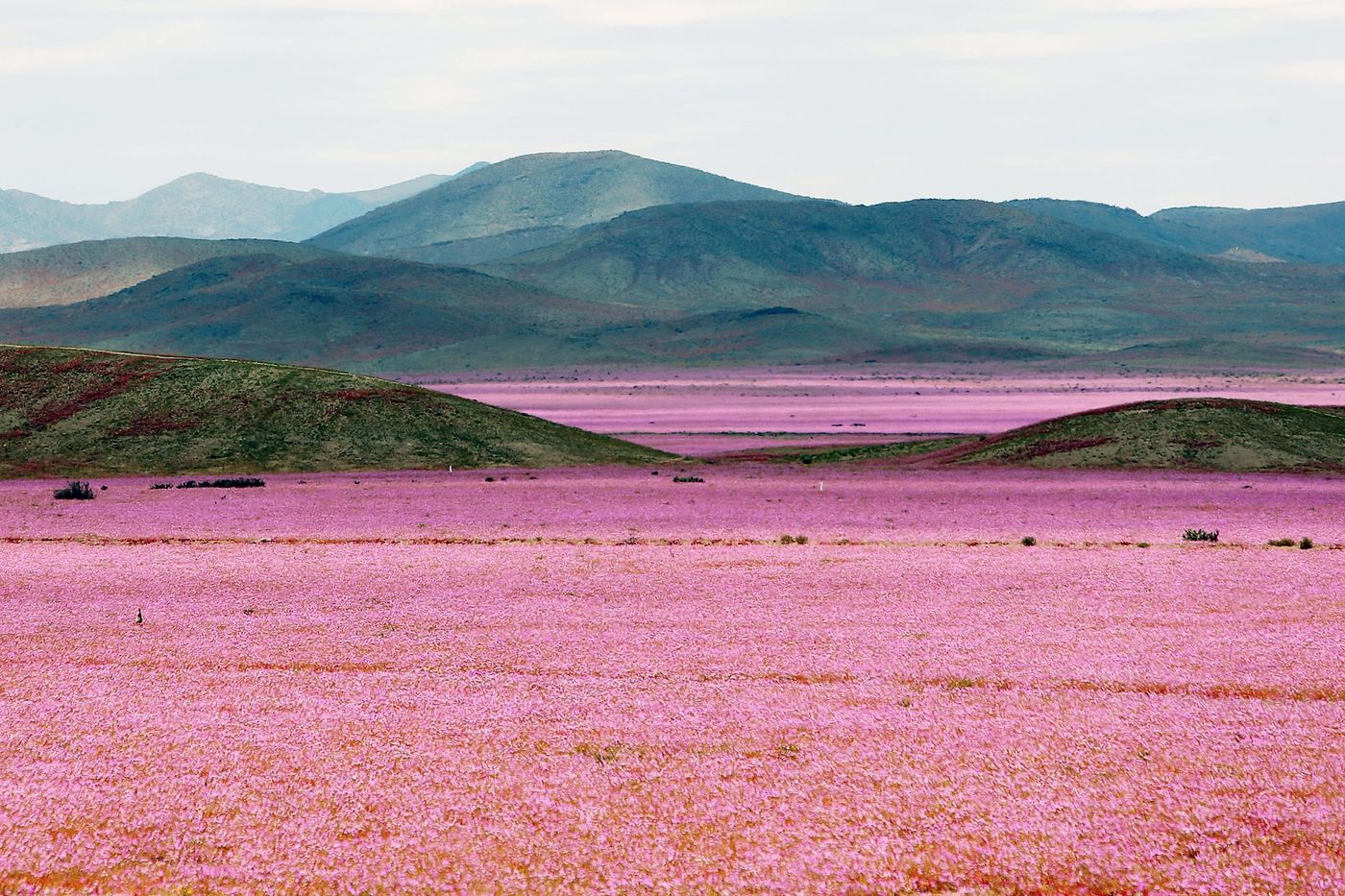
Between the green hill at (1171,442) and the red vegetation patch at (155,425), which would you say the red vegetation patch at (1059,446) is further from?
the red vegetation patch at (155,425)

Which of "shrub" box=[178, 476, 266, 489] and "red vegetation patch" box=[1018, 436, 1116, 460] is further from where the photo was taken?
"red vegetation patch" box=[1018, 436, 1116, 460]

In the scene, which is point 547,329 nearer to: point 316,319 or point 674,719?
point 316,319

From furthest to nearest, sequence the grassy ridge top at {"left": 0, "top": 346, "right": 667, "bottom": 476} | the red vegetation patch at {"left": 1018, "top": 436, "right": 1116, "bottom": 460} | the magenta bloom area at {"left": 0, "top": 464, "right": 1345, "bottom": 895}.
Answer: the grassy ridge top at {"left": 0, "top": 346, "right": 667, "bottom": 476} → the red vegetation patch at {"left": 1018, "top": 436, "right": 1116, "bottom": 460} → the magenta bloom area at {"left": 0, "top": 464, "right": 1345, "bottom": 895}

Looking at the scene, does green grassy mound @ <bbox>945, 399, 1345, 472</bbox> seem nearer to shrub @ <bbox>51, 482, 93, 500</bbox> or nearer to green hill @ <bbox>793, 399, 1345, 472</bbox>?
green hill @ <bbox>793, 399, 1345, 472</bbox>

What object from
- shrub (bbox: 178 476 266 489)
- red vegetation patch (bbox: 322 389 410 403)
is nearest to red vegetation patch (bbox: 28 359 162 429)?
red vegetation patch (bbox: 322 389 410 403)

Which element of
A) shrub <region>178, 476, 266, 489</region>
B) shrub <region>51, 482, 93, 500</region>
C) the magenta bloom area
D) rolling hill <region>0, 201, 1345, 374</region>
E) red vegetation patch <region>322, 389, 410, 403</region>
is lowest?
shrub <region>178, 476, 266, 489</region>

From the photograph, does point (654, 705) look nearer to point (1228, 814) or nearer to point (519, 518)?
point (1228, 814)

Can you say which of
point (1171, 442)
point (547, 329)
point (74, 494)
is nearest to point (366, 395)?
point (74, 494)
